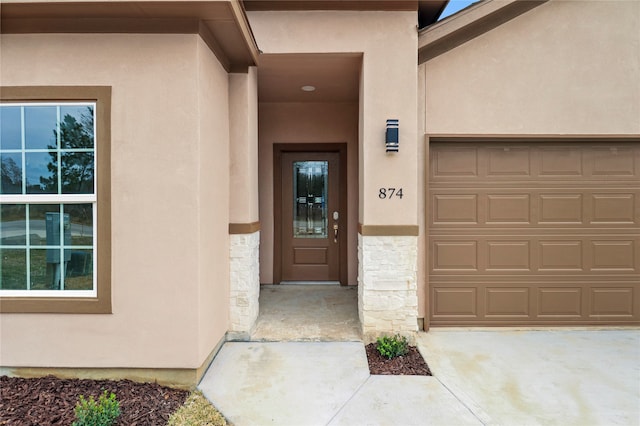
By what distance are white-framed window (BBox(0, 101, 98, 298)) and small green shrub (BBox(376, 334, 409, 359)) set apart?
274 cm

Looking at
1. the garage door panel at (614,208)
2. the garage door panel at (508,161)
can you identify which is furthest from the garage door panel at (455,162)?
the garage door panel at (614,208)

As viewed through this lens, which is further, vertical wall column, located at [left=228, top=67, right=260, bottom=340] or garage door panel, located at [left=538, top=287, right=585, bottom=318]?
garage door panel, located at [left=538, top=287, right=585, bottom=318]

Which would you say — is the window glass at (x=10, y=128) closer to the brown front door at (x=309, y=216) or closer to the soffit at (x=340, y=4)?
the soffit at (x=340, y=4)

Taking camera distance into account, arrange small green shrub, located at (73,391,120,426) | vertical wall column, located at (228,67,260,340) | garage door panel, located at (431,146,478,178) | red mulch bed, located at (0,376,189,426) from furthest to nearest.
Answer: garage door panel, located at (431,146,478,178)
vertical wall column, located at (228,67,260,340)
red mulch bed, located at (0,376,189,426)
small green shrub, located at (73,391,120,426)

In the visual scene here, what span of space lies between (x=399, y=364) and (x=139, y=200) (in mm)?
2850

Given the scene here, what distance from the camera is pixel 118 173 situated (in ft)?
9.58

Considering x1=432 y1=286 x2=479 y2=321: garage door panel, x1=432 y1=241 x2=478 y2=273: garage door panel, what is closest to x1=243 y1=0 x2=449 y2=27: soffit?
x1=432 y1=241 x2=478 y2=273: garage door panel

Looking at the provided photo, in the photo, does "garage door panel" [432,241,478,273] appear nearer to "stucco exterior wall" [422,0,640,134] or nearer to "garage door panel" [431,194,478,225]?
"garage door panel" [431,194,478,225]

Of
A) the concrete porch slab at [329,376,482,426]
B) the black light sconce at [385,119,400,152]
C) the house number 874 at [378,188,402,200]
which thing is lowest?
the concrete porch slab at [329,376,482,426]

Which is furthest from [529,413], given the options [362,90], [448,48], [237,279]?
[448,48]

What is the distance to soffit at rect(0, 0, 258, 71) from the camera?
2.68 meters

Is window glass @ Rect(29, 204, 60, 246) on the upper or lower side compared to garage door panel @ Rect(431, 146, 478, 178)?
lower

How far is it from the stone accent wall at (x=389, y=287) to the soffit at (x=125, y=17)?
8.20 ft

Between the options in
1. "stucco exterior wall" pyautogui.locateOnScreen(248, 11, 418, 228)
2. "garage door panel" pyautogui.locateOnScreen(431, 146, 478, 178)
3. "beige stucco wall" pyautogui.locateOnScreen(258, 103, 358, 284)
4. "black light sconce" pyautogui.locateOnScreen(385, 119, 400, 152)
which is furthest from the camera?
"beige stucco wall" pyautogui.locateOnScreen(258, 103, 358, 284)
